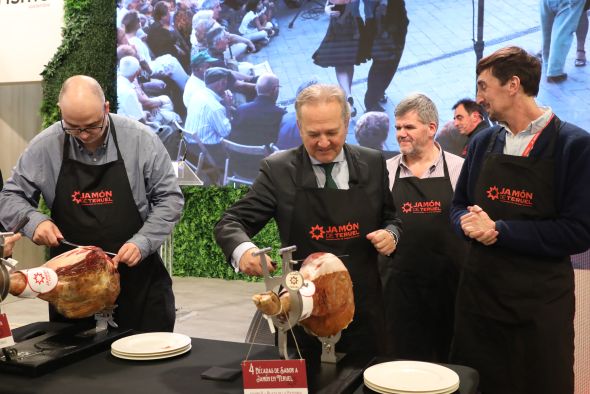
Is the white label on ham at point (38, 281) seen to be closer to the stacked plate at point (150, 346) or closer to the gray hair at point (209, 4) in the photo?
the stacked plate at point (150, 346)

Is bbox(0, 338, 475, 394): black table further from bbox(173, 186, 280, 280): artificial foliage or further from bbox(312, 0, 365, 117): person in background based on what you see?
bbox(173, 186, 280, 280): artificial foliage

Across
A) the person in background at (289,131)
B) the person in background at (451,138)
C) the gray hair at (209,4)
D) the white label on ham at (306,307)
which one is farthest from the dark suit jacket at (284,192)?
the gray hair at (209,4)

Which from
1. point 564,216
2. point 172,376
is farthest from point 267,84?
point 172,376

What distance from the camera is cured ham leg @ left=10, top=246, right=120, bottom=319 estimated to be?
6.03ft

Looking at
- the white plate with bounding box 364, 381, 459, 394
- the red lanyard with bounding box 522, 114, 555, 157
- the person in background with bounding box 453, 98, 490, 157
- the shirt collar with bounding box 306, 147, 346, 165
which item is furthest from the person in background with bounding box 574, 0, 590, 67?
the white plate with bounding box 364, 381, 459, 394

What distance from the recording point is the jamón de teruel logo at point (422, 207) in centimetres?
310

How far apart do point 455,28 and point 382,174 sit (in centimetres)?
465

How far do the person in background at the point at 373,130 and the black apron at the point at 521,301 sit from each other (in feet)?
14.4

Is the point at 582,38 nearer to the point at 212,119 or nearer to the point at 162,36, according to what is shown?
the point at 212,119

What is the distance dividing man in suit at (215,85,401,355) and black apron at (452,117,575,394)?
0.39m

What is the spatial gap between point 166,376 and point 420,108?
2033 mm

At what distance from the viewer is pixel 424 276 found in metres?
3.08

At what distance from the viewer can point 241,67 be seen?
747 centimetres

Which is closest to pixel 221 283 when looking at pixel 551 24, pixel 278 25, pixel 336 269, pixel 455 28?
pixel 278 25
